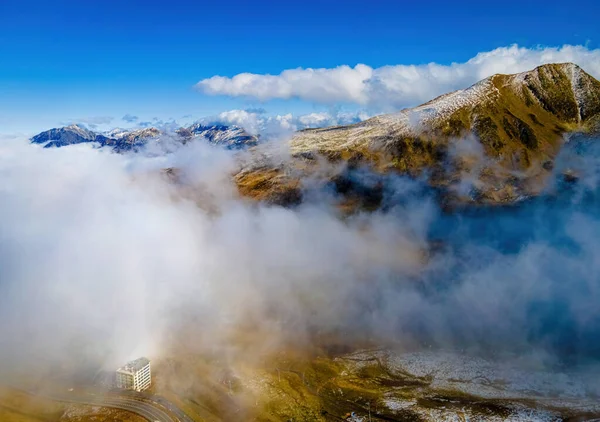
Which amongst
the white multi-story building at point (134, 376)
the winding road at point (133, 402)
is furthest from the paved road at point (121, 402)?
the white multi-story building at point (134, 376)

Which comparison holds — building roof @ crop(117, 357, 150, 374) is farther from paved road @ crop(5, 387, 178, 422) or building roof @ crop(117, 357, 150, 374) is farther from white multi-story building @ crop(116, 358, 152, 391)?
paved road @ crop(5, 387, 178, 422)

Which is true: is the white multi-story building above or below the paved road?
above

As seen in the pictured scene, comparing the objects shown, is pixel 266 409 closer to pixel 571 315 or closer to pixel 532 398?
pixel 532 398

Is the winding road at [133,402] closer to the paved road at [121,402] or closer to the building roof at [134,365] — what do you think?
the paved road at [121,402]

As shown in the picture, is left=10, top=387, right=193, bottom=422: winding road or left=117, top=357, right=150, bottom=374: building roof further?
left=117, top=357, right=150, bottom=374: building roof

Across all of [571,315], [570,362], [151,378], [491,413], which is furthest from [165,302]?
[571,315]

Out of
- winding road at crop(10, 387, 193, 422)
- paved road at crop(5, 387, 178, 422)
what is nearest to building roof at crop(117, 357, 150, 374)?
winding road at crop(10, 387, 193, 422)
